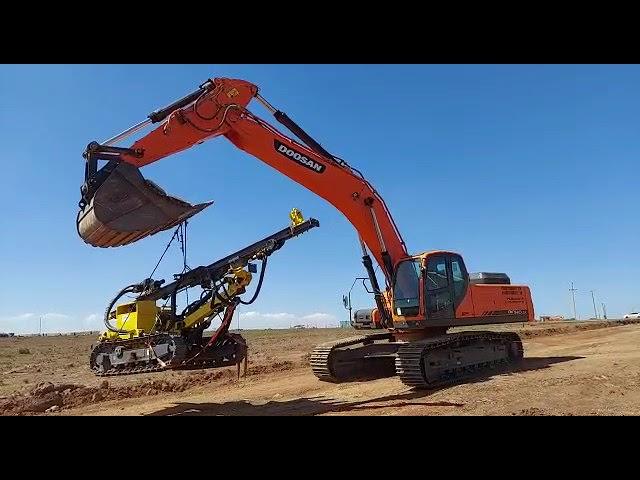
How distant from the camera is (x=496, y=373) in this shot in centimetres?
1326

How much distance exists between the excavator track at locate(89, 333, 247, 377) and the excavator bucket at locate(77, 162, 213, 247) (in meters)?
2.19

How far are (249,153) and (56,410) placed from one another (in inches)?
297

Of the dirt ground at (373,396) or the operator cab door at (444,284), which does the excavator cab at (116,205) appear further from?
the operator cab door at (444,284)

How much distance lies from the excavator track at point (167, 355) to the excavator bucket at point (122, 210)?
219 cm

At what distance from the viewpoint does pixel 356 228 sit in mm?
13445

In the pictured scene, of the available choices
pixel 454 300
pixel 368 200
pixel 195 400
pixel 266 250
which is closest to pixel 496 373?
pixel 454 300

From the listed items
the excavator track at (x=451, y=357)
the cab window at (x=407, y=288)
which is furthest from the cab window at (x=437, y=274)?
the excavator track at (x=451, y=357)

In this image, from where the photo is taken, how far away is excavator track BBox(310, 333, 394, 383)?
1371 centimetres

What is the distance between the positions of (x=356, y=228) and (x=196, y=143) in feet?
16.0

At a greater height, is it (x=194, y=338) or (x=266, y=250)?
(x=266, y=250)

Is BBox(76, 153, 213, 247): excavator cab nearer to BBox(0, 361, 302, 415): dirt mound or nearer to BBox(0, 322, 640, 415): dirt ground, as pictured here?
BBox(0, 322, 640, 415): dirt ground

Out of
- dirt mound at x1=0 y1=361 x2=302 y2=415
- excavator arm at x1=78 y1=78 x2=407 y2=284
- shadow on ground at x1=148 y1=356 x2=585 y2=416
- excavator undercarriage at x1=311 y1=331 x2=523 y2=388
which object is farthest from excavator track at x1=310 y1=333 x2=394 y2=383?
dirt mound at x1=0 y1=361 x2=302 y2=415
